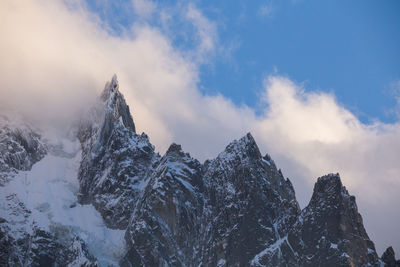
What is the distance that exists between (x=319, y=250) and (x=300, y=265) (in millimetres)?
7163

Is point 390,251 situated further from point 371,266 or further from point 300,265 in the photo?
point 300,265

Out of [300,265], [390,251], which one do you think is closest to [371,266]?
[390,251]

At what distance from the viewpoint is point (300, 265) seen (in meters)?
200

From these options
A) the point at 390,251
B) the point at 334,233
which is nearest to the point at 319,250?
the point at 334,233

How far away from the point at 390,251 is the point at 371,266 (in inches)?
279

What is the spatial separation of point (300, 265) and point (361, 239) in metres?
19.4

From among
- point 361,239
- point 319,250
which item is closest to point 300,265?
point 319,250

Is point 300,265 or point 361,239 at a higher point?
point 361,239

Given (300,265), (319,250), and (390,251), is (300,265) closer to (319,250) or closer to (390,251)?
(319,250)

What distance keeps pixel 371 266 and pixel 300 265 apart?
20.7 meters

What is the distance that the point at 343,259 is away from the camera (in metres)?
192

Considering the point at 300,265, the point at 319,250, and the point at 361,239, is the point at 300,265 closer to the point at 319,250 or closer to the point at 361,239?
the point at 319,250

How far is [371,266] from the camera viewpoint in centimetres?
19112

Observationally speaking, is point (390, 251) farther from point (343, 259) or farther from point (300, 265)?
point (300, 265)
